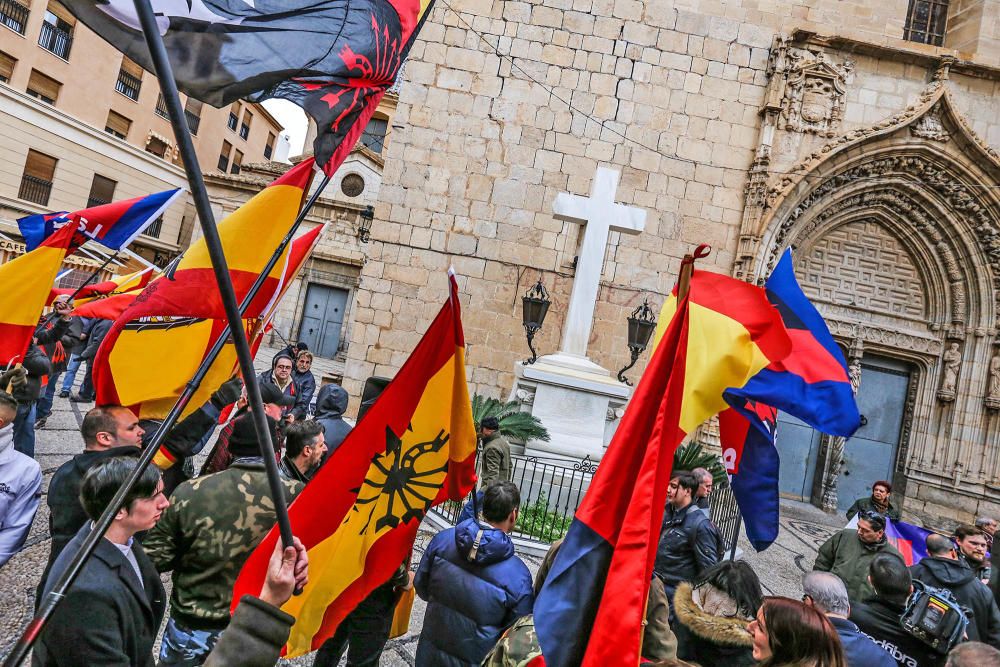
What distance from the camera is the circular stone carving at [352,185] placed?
75.8 ft

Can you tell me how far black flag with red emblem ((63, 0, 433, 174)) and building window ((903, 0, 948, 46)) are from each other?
12.7m

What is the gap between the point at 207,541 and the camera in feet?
7.43

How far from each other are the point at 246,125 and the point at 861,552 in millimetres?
35753

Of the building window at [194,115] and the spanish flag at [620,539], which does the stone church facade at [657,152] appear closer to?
the spanish flag at [620,539]

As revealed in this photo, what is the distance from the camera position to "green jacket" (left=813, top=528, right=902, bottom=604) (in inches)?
158

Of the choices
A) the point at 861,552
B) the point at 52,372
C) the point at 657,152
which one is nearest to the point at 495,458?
the point at 861,552

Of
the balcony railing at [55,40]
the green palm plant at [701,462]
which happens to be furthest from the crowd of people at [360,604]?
the balcony railing at [55,40]

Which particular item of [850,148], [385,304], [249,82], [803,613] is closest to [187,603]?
[249,82]

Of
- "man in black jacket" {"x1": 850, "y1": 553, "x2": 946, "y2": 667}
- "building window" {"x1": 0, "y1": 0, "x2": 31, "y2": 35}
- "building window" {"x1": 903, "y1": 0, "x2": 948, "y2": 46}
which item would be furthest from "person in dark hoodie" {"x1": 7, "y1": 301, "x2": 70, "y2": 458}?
"building window" {"x1": 0, "y1": 0, "x2": 31, "y2": 35}

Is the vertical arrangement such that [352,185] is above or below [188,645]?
above

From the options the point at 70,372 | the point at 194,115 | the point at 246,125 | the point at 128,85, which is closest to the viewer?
the point at 70,372

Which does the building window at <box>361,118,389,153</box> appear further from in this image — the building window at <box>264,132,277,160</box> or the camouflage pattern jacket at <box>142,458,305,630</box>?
the camouflage pattern jacket at <box>142,458,305,630</box>

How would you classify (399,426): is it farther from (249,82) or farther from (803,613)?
(803,613)

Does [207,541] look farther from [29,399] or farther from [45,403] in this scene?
[45,403]
